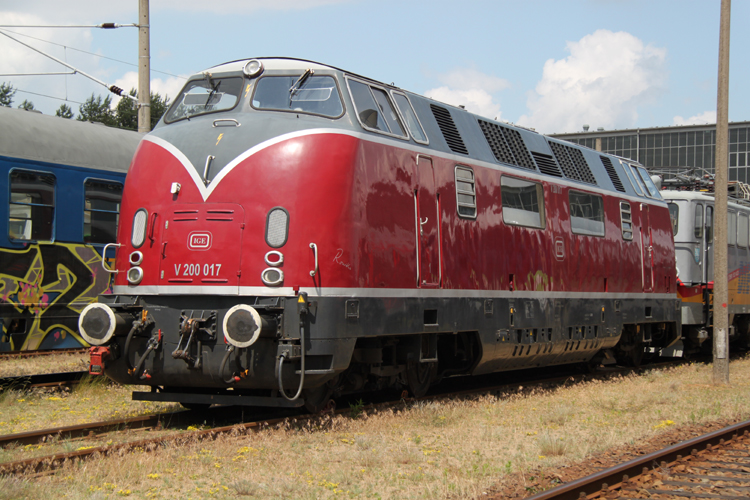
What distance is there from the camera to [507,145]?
1196 centimetres

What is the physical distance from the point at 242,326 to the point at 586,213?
7.50 metres

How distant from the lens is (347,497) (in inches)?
237

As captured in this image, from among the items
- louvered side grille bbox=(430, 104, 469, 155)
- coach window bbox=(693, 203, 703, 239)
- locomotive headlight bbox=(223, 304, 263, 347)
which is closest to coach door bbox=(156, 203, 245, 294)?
locomotive headlight bbox=(223, 304, 263, 347)

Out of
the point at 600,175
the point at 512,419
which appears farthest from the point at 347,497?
the point at 600,175

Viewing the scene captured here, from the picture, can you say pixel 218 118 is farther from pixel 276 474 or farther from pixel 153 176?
pixel 276 474

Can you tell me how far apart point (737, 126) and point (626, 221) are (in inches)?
2223

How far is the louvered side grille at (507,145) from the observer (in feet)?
38.1

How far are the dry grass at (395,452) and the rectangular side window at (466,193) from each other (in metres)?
2.51

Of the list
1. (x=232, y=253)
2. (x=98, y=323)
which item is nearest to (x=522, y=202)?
(x=232, y=253)

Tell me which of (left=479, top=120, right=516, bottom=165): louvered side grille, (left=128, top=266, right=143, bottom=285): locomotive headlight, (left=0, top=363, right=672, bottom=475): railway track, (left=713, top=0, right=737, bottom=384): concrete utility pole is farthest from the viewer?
(left=713, top=0, right=737, bottom=384): concrete utility pole

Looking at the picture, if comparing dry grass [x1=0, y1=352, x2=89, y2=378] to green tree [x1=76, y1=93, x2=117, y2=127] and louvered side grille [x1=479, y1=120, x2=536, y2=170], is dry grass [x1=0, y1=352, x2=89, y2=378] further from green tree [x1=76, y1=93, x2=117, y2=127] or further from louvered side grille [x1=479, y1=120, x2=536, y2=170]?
green tree [x1=76, y1=93, x2=117, y2=127]

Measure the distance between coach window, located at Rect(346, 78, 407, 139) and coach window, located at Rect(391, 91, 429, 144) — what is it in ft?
0.54

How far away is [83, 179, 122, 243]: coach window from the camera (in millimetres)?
12086

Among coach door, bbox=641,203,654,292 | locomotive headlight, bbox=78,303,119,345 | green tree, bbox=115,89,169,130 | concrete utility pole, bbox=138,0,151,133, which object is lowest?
locomotive headlight, bbox=78,303,119,345
